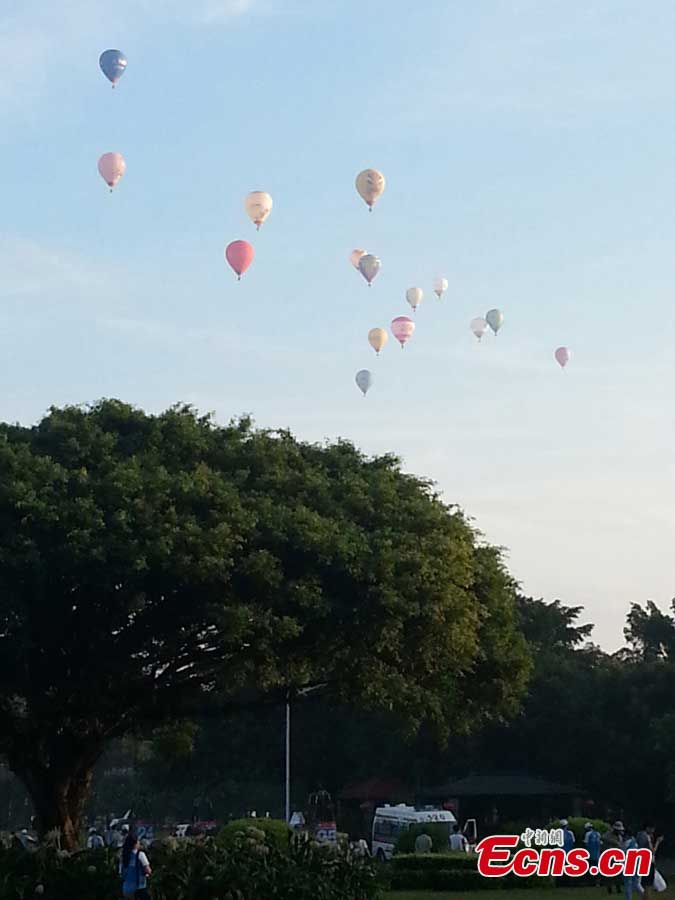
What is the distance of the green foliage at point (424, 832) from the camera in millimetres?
39688

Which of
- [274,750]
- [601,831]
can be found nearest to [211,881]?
[601,831]

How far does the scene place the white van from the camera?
44.3 m

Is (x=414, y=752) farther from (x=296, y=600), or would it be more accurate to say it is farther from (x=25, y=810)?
(x=25, y=810)

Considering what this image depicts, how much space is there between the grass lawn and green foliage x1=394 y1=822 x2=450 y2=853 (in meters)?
6.05

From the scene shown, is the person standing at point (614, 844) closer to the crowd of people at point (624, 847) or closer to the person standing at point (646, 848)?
the crowd of people at point (624, 847)

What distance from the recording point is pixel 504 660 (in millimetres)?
30453

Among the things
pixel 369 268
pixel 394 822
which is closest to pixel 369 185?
pixel 369 268

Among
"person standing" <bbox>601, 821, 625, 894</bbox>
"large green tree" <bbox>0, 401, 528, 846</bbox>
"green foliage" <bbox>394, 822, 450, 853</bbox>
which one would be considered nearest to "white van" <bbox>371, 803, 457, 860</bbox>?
"green foliage" <bbox>394, 822, 450, 853</bbox>

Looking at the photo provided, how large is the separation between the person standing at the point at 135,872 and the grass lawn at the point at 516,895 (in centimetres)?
1062

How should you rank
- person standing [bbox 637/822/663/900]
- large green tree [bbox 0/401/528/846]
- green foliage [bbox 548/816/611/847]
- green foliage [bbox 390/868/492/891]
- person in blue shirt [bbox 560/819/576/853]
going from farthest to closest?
green foliage [bbox 548/816/611/847], green foliage [bbox 390/868/492/891], person in blue shirt [bbox 560/819/576/853], large green tree [bbox 0/401/528/846], person standing [bbox 637/822/663/900]

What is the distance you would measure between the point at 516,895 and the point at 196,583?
496 inches

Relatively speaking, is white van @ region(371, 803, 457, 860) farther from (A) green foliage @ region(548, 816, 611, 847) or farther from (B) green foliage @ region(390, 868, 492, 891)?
(B) green foliage @ region(390, 868, 492, 891)

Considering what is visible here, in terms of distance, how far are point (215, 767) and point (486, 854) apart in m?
38.3

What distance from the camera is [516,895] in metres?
31.8
